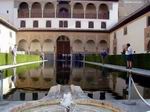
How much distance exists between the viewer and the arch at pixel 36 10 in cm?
5388

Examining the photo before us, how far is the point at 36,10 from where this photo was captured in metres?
54.6

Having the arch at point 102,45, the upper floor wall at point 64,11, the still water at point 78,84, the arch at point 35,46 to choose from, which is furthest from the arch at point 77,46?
the still water at point 78,84

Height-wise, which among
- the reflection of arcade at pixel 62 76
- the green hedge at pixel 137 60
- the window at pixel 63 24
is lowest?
the reflection of arcade at pixel 62 76

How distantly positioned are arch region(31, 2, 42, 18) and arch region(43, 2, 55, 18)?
0.83m

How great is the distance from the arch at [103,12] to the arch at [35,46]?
11.2 meters

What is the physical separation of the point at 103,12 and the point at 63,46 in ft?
28.9

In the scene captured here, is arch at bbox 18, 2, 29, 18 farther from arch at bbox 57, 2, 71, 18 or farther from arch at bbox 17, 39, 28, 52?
arch at bbox 57, 2, 71, 18

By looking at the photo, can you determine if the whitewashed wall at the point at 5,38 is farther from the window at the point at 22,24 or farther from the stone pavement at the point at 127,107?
the stone pavement at the point at 127,107

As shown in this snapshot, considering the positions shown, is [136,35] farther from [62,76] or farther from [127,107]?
[127,107]

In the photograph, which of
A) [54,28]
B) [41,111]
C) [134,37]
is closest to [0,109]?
[41,111]

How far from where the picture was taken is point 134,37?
1320 inches

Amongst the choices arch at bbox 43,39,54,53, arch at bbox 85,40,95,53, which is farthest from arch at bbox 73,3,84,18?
arch at bbox 43,39,54,53

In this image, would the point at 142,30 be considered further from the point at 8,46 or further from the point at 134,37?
the point at 8,46

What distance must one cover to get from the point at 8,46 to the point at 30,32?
9797 millimetres
